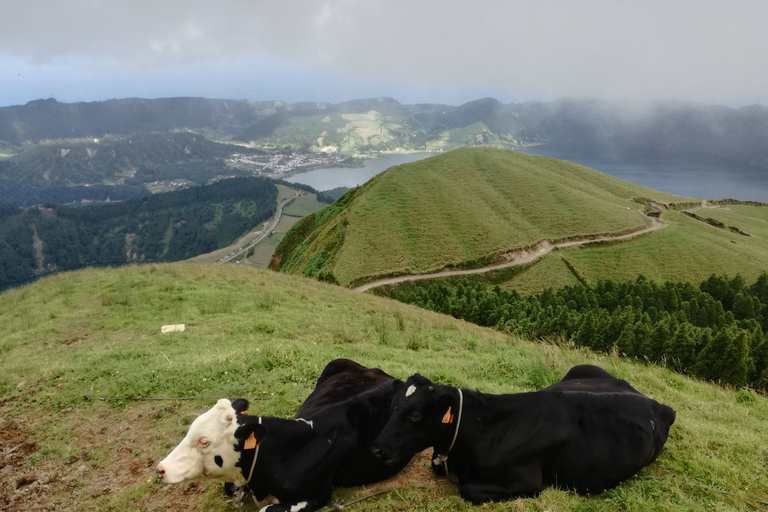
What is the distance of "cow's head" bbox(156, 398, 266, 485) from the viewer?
4.27 meters

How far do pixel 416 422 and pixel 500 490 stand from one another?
1.22 metres

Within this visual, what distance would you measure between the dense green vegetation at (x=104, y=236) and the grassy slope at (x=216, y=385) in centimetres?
16672

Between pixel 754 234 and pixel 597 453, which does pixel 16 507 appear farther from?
pixel 754 234

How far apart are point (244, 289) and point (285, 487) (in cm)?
1443

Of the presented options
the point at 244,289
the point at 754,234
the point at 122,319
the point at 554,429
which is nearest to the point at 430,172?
the point at 754,234

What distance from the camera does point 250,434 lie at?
4.34m

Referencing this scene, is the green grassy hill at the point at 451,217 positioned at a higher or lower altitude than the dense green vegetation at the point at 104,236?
higher

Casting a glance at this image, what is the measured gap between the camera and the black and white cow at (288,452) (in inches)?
170

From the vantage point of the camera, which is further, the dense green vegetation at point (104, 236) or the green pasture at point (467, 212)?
the dense green vegetation at point (104, 236)

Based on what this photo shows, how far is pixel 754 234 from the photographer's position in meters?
77.3

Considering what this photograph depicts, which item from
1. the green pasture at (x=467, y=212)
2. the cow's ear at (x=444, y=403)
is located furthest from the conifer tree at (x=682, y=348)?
the green pasture at (x=467, y=212)

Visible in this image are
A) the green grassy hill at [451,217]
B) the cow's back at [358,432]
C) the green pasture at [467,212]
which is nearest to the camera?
the cow's back at [358,432]

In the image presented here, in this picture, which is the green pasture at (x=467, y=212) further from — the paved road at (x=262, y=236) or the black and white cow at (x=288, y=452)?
the paved road at (x=262, y=236)

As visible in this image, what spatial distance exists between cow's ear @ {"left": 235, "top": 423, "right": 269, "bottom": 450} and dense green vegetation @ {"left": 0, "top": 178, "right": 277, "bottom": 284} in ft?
582
